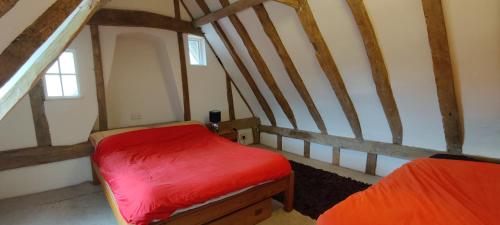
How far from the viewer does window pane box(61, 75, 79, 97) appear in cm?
315

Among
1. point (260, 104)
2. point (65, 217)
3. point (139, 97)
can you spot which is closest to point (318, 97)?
point (260, 104)

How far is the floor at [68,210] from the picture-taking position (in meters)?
2.45

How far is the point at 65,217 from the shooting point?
99.2 inches

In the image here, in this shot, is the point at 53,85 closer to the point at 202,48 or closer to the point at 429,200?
the point at 202,48

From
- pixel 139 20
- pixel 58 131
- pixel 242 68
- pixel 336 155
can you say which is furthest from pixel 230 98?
pixel 58 131

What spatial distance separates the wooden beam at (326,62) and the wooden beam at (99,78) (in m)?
2.60

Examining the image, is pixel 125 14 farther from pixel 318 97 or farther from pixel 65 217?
pixel 318 97

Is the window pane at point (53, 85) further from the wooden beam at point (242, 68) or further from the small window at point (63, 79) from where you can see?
the wooden beam at point (242, 68)

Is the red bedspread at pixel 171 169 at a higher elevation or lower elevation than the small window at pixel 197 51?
lower

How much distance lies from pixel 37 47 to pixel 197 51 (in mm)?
3350

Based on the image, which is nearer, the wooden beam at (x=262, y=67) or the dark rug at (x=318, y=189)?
the dark rug at (x=318, y=189)

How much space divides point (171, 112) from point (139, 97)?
1.89 ft

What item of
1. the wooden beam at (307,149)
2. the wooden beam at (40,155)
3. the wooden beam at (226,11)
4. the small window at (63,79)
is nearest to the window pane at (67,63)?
the small window at (63,79)

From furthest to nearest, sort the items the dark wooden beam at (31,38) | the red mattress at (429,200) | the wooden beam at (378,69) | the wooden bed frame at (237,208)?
the wooden beam at (378,69)
the wooden bed frame at (237,208)
the red mattress at (429,200)
the dark wooden beam at (31,38)
